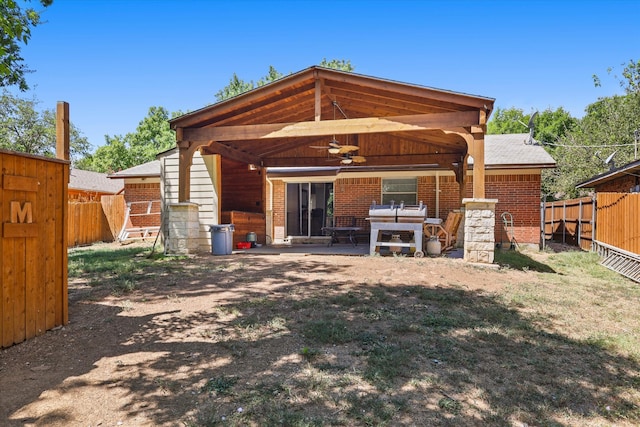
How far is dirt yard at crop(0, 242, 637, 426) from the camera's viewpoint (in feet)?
8.36

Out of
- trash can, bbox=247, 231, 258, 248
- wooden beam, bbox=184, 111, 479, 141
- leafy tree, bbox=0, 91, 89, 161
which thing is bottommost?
trash can, bbox=247, 231, 258, 248

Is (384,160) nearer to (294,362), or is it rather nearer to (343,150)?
(343,150)

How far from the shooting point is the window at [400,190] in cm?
1366

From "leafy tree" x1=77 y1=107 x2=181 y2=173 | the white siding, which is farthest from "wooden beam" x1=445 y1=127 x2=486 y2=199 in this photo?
"leafy tree" x1=77 y1=107 x2=181 y2=173

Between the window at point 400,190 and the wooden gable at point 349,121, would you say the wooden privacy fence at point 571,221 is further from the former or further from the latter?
the wooden gable at point 349,121

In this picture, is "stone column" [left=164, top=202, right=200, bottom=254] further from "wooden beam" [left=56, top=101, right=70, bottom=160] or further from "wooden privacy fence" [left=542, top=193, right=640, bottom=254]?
"wooden privacy fence" [left=542, top=193, right=640, bottom=254]

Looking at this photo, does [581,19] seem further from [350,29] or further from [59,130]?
[59,130]

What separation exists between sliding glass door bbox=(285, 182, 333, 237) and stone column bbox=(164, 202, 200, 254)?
215 inches

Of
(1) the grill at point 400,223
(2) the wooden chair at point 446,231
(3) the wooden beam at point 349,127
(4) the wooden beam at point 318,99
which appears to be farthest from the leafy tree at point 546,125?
(4) the wooden beam at point 318,99

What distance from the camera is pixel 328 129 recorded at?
28.5 ft

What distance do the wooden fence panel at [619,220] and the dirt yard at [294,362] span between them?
5.89m

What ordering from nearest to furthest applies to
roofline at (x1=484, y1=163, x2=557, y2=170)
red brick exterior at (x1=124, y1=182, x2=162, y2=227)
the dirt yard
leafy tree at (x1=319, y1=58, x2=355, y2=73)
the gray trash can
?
the dirt yard, the gray trash can, roofline at (x1=484, y1=163, x2=557, y2=170), red brick exterior at (x1=124, y1=182, x2=162, y2=227), leafy tree at (x1=319, y1=58, x2=355, y2=73)

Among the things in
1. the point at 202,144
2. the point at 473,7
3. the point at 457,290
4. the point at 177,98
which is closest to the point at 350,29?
the point at 473,7

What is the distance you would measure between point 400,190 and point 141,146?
36.6 metres
